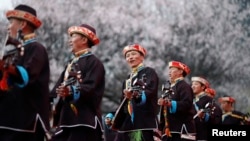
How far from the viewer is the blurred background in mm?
15234

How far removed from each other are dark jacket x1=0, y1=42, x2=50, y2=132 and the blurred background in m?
9.91

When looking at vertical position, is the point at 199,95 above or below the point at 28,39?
below

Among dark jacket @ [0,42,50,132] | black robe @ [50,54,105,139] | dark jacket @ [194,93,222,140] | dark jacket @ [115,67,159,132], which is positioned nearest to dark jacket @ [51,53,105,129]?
black robe @ [50,54,105,139]

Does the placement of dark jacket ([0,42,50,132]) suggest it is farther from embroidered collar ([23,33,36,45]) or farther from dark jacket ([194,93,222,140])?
dark jacket ([194,93,222,140])

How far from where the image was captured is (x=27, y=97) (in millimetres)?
4785

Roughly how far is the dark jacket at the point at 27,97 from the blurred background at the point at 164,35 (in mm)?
9911

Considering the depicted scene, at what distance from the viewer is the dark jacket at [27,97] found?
186 inches

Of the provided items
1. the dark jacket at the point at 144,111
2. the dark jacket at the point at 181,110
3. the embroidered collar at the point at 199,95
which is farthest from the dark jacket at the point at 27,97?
the embroidered collar at the point at 199,95

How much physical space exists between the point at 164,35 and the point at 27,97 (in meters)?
12.0

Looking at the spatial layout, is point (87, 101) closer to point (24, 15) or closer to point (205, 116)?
point (24, 15)

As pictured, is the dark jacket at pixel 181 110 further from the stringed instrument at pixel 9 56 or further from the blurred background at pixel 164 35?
the blurred background at pixel 164 35

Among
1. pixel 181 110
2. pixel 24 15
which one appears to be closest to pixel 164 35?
pixel 181 110

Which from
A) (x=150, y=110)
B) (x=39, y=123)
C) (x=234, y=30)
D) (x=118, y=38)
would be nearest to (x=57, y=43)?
(x=118, y=38)

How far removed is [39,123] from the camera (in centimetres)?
486
